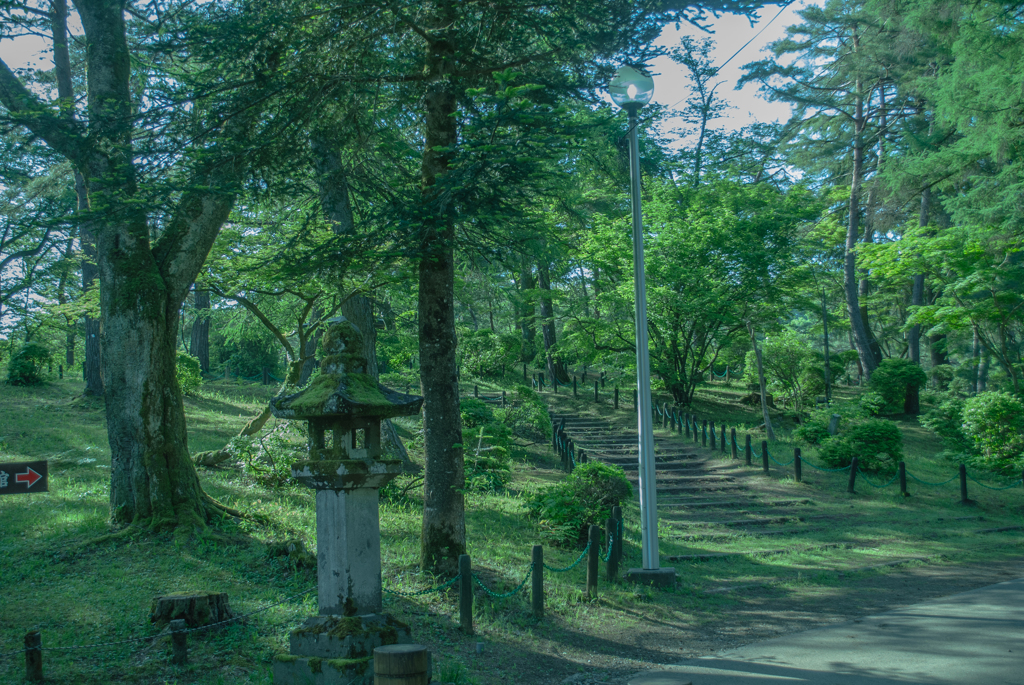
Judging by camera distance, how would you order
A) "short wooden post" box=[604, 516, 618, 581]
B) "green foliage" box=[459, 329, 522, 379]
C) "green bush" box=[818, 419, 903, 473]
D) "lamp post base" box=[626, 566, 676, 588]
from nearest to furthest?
"lamp post base" box=[626, 566, 676, 588] < "short wooden post" box=[604, 516, 618, 581] < "green bush" box=[818, 419, 903, 473] < "green foliage" box=[459, 329, 522, 379]

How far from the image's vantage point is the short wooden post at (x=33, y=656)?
549 centimetres

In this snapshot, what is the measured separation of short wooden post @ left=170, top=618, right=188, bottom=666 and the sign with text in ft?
5.48

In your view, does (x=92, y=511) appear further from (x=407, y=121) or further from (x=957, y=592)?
(x=957, y=592)

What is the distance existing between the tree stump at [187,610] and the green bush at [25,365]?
20.9 metres

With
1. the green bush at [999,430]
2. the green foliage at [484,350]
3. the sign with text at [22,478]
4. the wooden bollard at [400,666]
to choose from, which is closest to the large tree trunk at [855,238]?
the green bush at [999,430]

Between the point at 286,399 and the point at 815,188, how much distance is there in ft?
114

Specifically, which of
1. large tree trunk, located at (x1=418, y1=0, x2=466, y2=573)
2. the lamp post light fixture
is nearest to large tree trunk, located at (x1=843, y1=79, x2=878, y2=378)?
the lamp post light fixture

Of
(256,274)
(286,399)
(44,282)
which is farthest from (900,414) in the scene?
(44,282)

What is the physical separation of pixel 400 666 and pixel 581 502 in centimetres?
783

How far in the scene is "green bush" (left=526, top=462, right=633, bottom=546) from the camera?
11.8 metres

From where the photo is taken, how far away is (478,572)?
9.51m

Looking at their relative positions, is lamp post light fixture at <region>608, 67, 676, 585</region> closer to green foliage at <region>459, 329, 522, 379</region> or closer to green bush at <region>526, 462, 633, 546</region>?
green bush at <region>526, 462, 633, 546</region>

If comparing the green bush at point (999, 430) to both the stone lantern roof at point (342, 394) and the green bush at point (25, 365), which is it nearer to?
the stone lantern roof at point (342, 394)

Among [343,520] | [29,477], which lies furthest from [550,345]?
[29,477]
